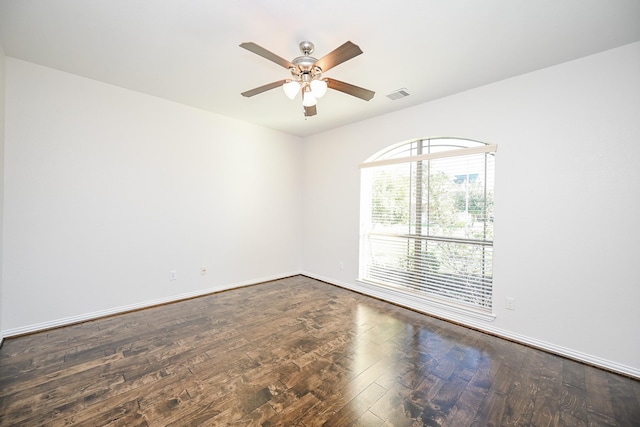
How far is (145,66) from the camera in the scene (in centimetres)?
268

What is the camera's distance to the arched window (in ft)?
10.0

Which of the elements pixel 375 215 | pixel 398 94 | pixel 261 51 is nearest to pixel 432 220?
pixel 375 215

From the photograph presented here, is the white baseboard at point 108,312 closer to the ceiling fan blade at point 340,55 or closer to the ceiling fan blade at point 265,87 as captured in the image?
the ceiling fan blade at point 265,87

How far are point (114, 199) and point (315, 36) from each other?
2.95 meters

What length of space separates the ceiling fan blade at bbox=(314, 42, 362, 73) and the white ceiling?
31cm

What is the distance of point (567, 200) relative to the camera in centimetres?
247

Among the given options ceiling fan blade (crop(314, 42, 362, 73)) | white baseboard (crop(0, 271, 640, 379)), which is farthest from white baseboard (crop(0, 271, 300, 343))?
ceiling fan blade (crop(314, 42, 362, 73))

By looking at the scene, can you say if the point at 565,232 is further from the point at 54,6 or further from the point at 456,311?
the point at 54,6

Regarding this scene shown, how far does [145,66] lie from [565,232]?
14.6 feet

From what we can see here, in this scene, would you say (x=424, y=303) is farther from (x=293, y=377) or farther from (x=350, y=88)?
(x=350, y=88)

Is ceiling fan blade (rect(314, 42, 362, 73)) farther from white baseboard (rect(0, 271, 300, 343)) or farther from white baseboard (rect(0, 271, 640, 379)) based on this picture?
white baseboard (rect(0, 271, 300, 343))

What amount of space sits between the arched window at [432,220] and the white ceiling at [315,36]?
0.89 metres

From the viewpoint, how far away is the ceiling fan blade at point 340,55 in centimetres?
174

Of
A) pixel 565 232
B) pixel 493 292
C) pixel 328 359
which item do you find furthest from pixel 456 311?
pixel 328 359
